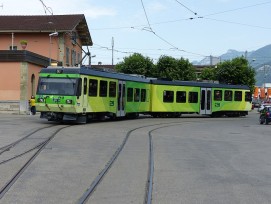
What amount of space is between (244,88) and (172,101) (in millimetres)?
9339

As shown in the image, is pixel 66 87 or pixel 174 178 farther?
pixel 66 87

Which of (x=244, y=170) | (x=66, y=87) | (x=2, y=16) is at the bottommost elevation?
(x=244, y=170)

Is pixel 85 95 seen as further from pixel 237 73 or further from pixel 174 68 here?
pixel 237 73

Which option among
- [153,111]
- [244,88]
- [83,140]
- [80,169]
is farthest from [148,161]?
[244,88]

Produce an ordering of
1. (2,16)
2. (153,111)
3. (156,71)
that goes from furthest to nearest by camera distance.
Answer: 1. (156,71)
2. (2,16)
3. (153,111)

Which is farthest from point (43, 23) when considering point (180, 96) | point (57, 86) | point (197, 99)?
point (57, 86)

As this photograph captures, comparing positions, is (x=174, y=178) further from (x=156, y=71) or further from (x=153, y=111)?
(x=156, y=71)

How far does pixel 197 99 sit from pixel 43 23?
1827 centimetres

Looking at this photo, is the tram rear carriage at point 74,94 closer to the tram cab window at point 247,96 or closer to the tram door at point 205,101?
the tram door at point 205,101

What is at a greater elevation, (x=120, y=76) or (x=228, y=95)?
(x=120, y=76)

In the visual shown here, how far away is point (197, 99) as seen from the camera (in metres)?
37.5

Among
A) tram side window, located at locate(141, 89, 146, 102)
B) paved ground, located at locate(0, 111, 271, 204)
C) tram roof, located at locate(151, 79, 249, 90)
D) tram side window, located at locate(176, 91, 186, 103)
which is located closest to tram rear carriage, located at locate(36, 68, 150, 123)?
tram side window, located at locate(141, 89, 146, 102)

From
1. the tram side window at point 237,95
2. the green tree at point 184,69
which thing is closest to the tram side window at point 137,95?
the tram side window at point 237,95

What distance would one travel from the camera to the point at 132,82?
30641 millimetres
